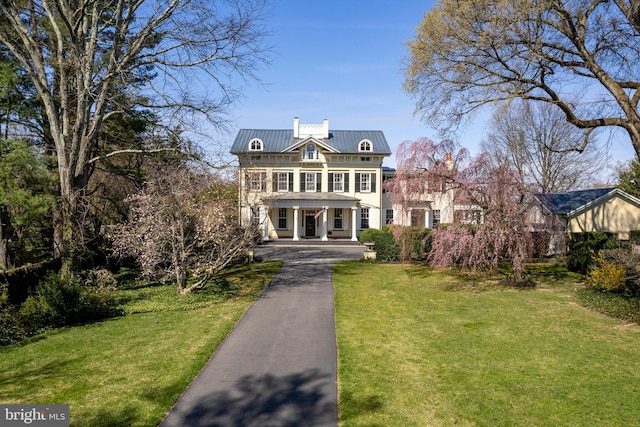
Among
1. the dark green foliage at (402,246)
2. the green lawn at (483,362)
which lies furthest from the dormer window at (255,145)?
the green lawn at (483,362)

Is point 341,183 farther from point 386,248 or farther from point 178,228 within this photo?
point 178,228

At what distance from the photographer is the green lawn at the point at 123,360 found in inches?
211

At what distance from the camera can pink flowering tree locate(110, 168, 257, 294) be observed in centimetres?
1201

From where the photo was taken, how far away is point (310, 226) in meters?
33.8

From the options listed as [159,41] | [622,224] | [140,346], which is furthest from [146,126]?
[622,224]

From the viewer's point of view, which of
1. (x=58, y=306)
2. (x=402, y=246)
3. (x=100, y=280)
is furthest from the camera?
(x=402, y=246)

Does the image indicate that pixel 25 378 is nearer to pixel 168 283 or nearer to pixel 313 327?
pixel 313 327

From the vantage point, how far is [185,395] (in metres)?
5.61

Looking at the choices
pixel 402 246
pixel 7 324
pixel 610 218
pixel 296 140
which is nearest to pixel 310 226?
pixel 296 140

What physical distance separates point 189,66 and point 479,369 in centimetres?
1225

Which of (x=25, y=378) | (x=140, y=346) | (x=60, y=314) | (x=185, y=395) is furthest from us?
(x=60, y=314)

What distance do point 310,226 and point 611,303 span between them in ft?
80.2

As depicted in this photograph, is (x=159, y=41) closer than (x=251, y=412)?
No

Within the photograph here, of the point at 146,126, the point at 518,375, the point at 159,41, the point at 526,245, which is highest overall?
the point at 159,41
